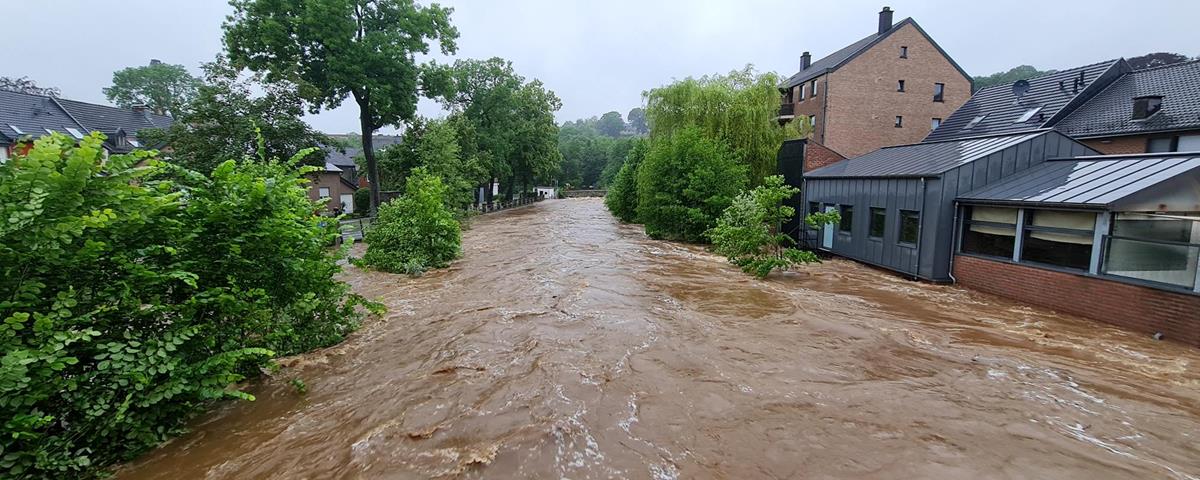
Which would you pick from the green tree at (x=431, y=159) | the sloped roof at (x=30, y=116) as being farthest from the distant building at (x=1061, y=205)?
the sloped roof at (x=30, y=116)

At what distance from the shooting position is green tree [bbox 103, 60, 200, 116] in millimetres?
62594

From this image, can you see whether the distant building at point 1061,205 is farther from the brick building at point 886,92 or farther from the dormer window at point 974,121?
the brick building at point 886,92

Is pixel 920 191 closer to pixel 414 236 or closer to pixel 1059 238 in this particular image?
pixel 1059 238

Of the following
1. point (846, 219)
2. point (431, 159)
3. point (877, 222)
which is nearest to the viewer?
point (877, 222)

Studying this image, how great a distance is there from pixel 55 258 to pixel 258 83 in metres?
18.4

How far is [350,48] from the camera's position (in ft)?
75.6

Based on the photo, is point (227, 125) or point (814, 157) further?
point (814, 157)

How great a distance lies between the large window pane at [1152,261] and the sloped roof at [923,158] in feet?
12.3

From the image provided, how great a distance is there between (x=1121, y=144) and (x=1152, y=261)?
1292 centimetres

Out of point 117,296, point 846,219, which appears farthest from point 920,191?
point 117,296

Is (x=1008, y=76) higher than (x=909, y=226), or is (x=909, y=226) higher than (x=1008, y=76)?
(x=1008, y=76)

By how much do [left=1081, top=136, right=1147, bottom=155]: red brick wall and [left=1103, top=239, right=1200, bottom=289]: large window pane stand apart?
11833 millimetres

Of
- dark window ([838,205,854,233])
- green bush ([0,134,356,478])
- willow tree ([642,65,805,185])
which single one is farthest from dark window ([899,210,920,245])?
green bush ([0,134,356,478])

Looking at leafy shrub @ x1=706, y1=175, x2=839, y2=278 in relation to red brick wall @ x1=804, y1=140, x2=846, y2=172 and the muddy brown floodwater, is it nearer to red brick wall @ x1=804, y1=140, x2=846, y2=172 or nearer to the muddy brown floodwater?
the muddy brown floodwater
